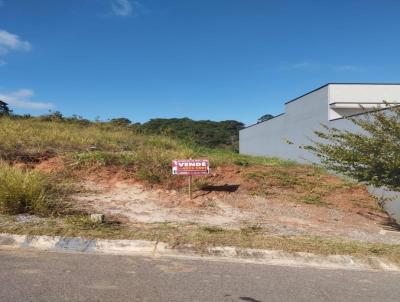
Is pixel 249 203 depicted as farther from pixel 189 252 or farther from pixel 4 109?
pixel 4 109

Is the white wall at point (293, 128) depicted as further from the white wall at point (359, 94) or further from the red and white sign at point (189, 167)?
the red and white sign at point (189, 167)

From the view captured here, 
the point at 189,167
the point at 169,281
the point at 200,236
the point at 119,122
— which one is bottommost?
the point at 169,281

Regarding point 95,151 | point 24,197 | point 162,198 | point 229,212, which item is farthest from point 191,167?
point 95,151

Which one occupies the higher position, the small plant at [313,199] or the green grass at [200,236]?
the small plant at [313,199]

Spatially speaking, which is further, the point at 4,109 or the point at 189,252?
the point at 4,109

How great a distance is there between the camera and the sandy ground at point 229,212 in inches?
302

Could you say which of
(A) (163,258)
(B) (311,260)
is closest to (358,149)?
(B) (311,260)

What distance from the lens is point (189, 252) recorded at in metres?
5.86

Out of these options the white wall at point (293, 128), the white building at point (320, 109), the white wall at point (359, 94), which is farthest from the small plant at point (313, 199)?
the white wall at point (359, 94)

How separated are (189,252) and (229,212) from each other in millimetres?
2868

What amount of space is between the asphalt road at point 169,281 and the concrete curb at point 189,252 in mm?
225

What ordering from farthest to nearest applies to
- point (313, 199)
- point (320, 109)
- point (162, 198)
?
point (320, 109) < point (313, 199) < point (162, 198)

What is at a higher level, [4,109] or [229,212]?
[4,109]

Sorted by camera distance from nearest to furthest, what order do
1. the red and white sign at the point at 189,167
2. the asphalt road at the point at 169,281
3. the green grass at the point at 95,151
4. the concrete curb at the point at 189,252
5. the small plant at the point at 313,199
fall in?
the asphalt road at the point at 169,281 < the concrete curb at the point at 189,252 < the red and white sign at the point at 189,167 < the small plant at the point at 313,199 < the green grass at the point at 95,151
